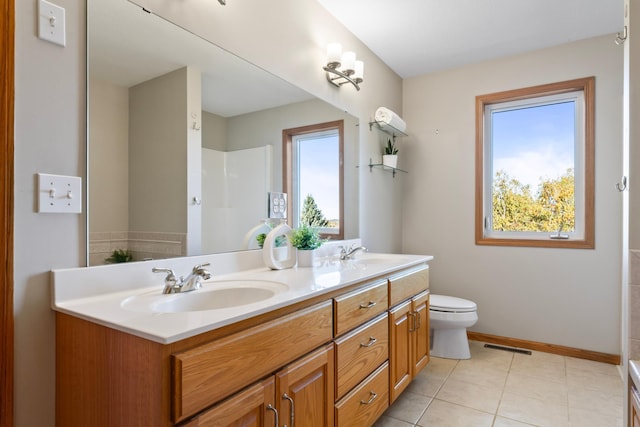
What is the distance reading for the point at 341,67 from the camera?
91.6 inches

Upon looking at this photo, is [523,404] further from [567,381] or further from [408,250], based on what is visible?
[408,250]

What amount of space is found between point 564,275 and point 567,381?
31.1 inches

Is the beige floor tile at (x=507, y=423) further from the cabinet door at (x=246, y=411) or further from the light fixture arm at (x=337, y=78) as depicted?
the light fixture arm at (x=337, y=78)

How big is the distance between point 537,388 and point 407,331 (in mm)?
974

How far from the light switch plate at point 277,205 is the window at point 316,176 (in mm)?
43

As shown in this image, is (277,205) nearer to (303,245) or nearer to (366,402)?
(303,245)

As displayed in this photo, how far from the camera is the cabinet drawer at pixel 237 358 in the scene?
81cm

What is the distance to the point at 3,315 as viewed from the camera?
0.94 m

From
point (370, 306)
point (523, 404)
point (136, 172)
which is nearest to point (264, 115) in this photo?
point (136, 172)

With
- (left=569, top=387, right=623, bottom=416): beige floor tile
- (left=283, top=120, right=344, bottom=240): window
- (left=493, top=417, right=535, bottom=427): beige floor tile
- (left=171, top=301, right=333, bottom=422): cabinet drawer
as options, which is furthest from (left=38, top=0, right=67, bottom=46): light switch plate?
(left=569, top=387, right=623, bottom=416): beige floor tile

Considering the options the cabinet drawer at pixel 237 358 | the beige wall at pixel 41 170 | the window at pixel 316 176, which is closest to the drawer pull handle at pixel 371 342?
the cabinet drawer at pixel 237 358

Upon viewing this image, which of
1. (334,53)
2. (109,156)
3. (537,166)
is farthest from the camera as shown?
(537,166)

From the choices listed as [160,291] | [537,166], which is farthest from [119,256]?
[537,166]

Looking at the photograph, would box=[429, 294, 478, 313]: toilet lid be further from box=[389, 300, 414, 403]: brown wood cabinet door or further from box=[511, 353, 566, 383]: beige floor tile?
box=[389, 300, 414, 403]: brown wood cabinet door
